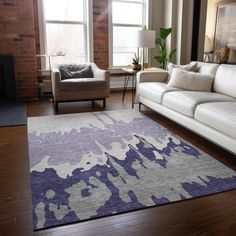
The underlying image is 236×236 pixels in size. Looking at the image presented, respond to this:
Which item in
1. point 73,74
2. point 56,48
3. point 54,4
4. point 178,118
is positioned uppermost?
point 54,4

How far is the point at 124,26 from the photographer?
5.89 metres

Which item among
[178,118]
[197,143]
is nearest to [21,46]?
[178,118]

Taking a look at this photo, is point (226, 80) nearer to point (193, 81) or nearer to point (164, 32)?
point (193, 81)

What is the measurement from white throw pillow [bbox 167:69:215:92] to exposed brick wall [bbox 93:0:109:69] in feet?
8.50

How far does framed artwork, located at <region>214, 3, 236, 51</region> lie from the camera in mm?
6744

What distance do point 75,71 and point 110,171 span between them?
114 inches

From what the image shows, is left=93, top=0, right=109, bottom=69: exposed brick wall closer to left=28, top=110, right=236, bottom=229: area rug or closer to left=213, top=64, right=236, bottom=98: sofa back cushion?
left=28, top=110, right=236, bottom=229: area rug

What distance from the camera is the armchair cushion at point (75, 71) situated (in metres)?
4.56

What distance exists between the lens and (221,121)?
2.36 meters

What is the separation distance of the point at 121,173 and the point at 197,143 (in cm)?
109

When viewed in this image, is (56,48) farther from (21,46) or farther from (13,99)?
(13,99)

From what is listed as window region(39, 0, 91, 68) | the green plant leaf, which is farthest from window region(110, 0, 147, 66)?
the green plant leaf

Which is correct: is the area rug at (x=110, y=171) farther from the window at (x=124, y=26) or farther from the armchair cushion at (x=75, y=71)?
the window at (x=124, y=26)

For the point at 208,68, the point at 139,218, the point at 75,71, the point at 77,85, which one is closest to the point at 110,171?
the point at 139,218
